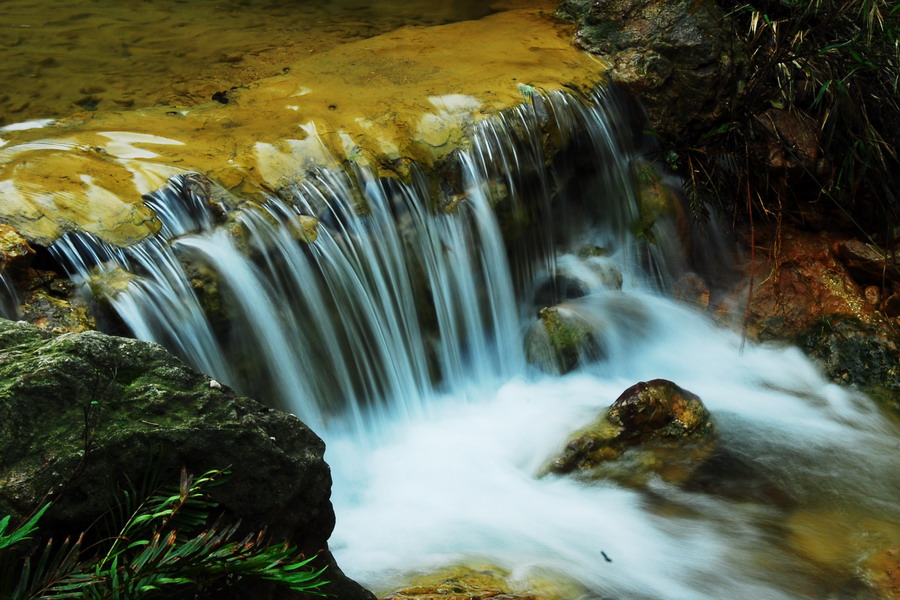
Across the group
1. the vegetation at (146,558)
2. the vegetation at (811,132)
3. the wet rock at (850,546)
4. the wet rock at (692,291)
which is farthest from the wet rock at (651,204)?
the vegetation at (146,558)

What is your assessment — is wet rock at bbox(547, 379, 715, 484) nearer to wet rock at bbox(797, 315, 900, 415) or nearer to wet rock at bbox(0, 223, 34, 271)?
wet rock at bbox(797, 315, 900, 415)

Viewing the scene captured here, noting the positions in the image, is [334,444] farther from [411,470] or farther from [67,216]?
[67,216]

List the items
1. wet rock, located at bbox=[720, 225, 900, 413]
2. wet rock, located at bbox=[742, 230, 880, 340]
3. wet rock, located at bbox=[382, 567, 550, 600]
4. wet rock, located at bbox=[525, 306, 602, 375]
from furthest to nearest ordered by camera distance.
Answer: wet rock, located at bbox=[742, 230, 880, 340] < wet rock, located at bbox=[720, 225, 900, 413] < wet rock, located at bbox=[525, 306, 602, 375] < wet rock, located at bbox=[382, 567, 550, 600]

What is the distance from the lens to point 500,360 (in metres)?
5.12

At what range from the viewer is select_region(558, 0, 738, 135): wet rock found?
5.93 meters

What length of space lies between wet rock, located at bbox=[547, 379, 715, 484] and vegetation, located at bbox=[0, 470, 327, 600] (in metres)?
2.30

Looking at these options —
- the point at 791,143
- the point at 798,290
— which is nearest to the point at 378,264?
the point at 798,290

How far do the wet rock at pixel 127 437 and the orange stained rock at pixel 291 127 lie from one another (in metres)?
1.64

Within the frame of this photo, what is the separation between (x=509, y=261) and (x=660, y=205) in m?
1.33

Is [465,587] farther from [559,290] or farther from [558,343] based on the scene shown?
[559,290]

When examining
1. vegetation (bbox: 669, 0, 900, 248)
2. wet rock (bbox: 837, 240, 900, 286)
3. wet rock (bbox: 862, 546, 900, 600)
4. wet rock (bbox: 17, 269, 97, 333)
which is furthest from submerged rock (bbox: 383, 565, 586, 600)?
wet rock (bbox: 837, 240, 900, 286)

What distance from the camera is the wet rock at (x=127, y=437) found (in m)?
1.99

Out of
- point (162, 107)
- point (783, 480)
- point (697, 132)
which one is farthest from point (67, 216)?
point (697, 132)

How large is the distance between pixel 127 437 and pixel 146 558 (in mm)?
345
